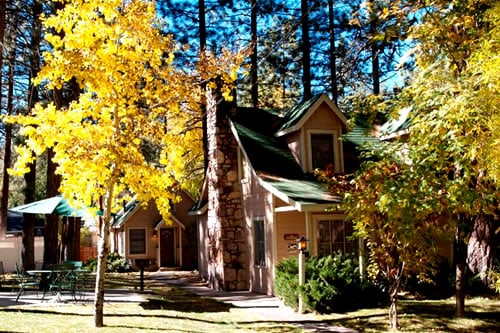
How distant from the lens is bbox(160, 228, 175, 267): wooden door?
2745 centimetres

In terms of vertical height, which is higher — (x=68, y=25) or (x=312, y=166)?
(x=68, y=25)

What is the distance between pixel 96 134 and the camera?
9.16m

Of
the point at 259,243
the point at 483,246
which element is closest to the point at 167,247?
the point at 259,243

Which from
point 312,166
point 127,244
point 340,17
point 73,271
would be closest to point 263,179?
point 312,166

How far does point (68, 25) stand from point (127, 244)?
65.0ft

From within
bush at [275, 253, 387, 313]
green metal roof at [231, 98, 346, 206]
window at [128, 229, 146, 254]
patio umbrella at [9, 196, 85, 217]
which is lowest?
bush at [275, 253, 387, 313]

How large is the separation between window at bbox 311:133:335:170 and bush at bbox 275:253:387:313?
3.80 m

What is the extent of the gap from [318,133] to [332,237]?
9.85 feet

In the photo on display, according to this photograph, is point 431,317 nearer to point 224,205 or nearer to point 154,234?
point 224,205

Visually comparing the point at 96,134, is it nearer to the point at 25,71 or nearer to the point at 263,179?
the point at 263,179

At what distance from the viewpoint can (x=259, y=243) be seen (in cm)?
1540

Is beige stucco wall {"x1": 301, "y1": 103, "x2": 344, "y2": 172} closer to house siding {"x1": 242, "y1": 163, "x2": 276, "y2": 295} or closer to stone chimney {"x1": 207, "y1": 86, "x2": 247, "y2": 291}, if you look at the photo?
house siding {"x1": 242, "y1": 163, "x2": 276, "y2": 295}

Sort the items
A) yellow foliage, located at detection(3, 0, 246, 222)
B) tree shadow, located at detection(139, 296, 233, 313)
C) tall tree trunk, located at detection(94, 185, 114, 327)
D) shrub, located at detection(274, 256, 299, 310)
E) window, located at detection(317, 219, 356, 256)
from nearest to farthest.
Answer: yellow foliage, located at detection(3, 0, 246, 222) < tall tree trunk, located at detection(94, 185, 114, 327) < shrub, located at detection(274, 256, 299, 310) < tree shadow, located at detection(139, 296, 233, 313) < window, located at detection(317, 219, 356, 256)

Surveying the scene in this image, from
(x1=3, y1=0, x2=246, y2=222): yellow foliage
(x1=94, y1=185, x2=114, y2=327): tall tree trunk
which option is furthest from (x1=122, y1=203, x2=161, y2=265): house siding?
(x1=3, y1=0, x2=246, y2=222): yellow foliage
